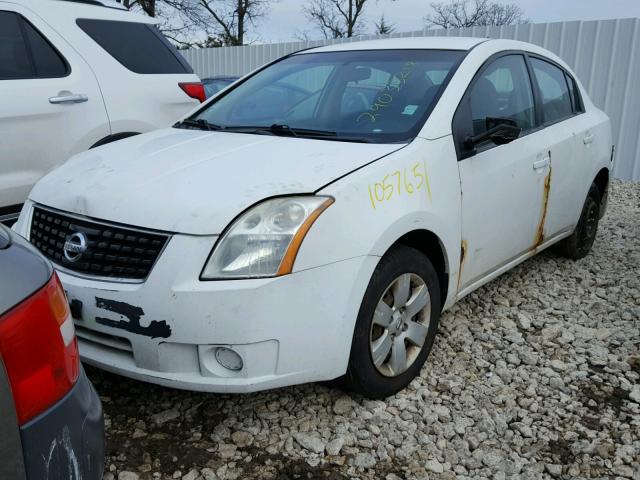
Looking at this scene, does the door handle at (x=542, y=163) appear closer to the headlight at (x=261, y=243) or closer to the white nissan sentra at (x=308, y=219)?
the white nissan sentra at (x=308, y=219)

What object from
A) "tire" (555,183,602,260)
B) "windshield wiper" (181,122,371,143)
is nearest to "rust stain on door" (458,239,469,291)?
"windshield wiper" (181,122,371,143)

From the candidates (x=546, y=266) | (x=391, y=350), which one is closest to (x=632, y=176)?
(x=546, y=266)

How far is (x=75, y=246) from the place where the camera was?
7.73ft

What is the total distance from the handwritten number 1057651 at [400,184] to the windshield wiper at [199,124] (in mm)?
1191

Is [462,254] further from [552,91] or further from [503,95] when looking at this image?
[552,91]

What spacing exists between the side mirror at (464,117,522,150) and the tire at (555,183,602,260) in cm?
167

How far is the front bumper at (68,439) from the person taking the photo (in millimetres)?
1273

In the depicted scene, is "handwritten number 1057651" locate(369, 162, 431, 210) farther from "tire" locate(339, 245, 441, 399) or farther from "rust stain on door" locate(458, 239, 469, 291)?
"rust stain on door" locate(458, 239, 469, 291)

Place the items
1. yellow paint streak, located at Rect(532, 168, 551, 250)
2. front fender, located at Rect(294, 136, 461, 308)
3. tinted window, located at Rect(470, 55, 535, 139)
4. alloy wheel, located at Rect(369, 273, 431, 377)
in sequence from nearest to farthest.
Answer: front fender, located at Rect(294, 136, 461, 308) → alloy wheel, located at Rect(369, 273, 431, 377) → tinted window, located at Rect(470, 55, 535, 139) → yellow paint streak, located at Rect(532, 168, 551, 250)

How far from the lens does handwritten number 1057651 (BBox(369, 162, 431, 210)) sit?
2.45 metres

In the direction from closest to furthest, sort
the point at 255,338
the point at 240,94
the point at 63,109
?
the point at 255,338 → the point at 240,94 → the point at 63,109

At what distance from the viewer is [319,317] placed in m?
2.24

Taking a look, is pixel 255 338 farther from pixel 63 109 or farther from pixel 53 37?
pixel 53 37

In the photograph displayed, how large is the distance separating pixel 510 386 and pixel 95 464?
2.09 m
